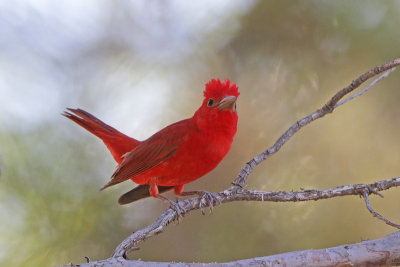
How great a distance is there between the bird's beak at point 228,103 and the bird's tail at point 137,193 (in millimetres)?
500

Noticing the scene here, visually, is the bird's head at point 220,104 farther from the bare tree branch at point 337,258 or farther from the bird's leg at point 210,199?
the bare tree branch at point 337,258

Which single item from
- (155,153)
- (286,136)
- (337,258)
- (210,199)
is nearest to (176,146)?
(155,153)

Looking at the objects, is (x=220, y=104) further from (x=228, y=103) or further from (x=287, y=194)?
(x=287, y=194)

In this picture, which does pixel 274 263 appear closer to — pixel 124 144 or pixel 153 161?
pixel 153 161

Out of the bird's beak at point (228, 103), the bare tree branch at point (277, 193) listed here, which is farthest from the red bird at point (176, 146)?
the bare tree branch at point (277, 193)

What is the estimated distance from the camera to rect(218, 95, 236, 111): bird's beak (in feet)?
6.28

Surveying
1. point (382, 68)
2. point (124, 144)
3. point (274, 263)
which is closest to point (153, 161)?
point (124, 144)

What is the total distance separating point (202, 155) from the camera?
6.45ft

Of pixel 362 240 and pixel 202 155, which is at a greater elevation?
pixel 202 155

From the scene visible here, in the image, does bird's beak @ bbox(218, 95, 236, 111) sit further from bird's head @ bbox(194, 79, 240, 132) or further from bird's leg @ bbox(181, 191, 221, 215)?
bird's leg @ bbox(181, 191, 221, 215)

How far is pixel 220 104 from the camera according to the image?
194cm

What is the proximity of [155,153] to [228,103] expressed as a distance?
404 mm

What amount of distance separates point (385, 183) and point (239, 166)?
→ 0.59 metres

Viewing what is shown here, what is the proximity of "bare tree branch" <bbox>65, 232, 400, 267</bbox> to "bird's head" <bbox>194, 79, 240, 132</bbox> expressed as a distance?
2.12 ft
